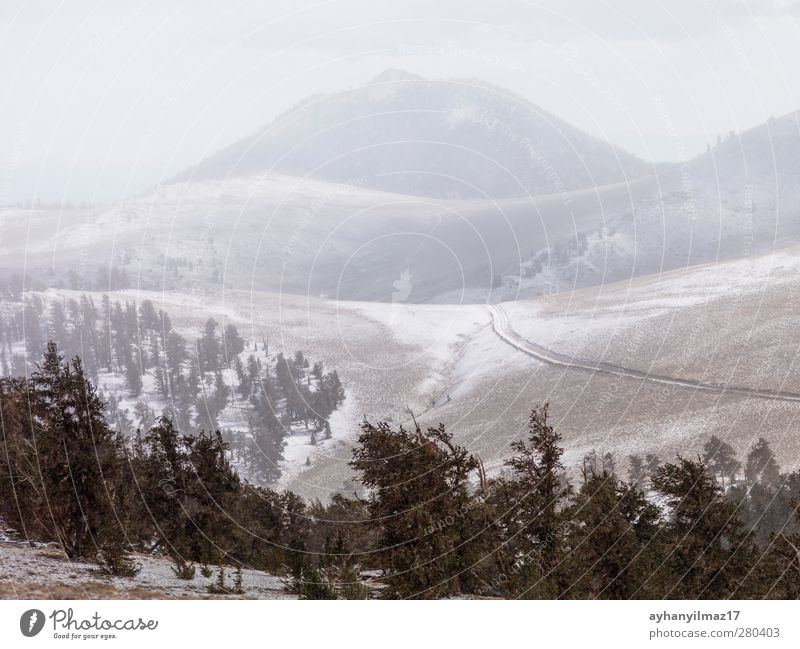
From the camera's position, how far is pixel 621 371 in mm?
150375

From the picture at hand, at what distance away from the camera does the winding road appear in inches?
4995

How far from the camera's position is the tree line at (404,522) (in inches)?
1281

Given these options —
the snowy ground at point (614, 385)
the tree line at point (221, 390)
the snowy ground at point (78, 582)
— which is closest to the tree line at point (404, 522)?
the snowy ground at point (78, 582)

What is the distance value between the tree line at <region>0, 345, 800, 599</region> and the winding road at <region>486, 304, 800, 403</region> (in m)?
91.3

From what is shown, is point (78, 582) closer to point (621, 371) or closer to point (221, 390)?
point (621, 371)

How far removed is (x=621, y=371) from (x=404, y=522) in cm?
12294

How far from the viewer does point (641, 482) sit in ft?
278

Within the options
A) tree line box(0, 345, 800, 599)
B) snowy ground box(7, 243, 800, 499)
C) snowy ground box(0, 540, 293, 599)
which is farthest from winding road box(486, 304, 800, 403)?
snowy ground box(0, 540, 293, 599)

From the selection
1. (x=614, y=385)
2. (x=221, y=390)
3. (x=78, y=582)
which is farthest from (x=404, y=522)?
(x=221, y=390)

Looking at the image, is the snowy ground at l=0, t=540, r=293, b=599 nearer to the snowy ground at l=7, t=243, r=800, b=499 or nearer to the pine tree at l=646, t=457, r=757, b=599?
the pine tree at l=646, t=457, r=757, b=599

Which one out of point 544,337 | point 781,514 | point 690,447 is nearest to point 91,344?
point 544,337
